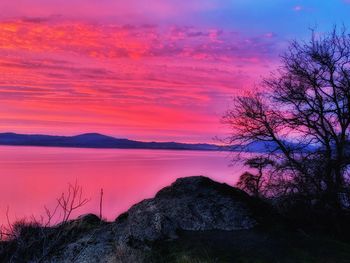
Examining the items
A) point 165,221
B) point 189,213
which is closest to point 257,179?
point 189,213

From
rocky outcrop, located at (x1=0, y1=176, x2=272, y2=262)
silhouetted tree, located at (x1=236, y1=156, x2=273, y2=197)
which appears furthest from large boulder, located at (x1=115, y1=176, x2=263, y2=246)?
silhouetted tree, located at (x1=236, y1=156, x2=273, y2=197)

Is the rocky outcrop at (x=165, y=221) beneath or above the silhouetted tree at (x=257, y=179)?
beneath

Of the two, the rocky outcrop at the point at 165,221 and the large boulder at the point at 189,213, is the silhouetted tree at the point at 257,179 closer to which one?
the large boulder at the point at 189,213

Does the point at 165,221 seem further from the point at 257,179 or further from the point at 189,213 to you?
the point at 257,179

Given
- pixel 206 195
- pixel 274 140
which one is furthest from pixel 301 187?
pixel 206 195

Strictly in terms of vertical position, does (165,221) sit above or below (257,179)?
below

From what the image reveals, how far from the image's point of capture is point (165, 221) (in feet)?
46.3

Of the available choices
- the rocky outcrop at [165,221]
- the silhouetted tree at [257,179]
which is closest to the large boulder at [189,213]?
the rocky outcrop at [165,221]

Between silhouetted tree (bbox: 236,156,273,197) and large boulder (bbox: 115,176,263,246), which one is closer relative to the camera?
large boulder (bbox: 115,176,263,246)

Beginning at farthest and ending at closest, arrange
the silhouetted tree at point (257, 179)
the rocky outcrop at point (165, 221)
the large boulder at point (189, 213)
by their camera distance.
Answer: the silhouetted tree at point (257, 179) < the large boulder at point (189, 213) < the rocky outcrop at point (165, 221)

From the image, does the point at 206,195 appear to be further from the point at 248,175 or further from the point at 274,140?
the point at 248,175

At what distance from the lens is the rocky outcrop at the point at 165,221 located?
13.8m

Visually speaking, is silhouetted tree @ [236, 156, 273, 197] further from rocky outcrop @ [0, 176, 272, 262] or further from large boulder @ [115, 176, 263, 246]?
rocky outcrop @ [0, 176, 272, 262]

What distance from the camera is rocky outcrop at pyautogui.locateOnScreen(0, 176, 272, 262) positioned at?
13.8m
